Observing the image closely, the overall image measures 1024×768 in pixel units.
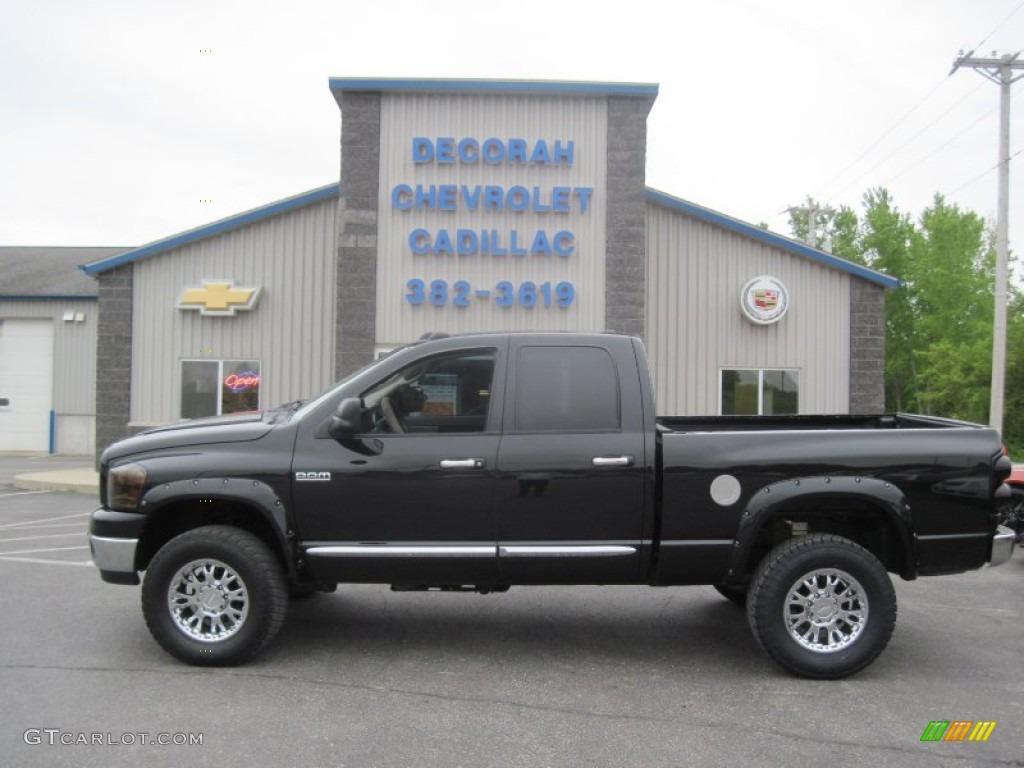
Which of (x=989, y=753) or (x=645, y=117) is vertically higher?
(x=645, y=117)

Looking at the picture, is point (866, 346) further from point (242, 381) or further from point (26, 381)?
point (26, 381)

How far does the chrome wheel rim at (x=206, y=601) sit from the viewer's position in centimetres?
520

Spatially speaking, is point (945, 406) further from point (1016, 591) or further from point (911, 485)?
point (911, 485)

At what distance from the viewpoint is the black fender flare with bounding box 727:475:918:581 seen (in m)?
5.16

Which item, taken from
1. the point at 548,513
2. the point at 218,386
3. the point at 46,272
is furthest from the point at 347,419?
the point at 46,272

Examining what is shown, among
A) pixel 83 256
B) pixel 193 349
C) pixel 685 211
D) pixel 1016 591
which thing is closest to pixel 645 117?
pixel 685 211

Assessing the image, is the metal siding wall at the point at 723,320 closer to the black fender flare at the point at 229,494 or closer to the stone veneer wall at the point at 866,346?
the stone veneer wall at the point at 866,346

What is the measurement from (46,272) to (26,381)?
3.76 meters

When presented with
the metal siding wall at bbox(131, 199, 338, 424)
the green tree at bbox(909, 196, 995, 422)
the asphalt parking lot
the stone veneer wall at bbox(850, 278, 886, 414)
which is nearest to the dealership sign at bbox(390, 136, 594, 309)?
the metal siding wall at bbox(131, 199, 338, 424)

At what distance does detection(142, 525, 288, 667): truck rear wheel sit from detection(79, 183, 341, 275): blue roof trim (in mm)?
11541

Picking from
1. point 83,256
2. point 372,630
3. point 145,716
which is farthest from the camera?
point 83,256

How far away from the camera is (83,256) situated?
2731 cm

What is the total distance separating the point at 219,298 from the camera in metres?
15.9

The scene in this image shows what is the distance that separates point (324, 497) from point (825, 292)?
12943 millimetres
